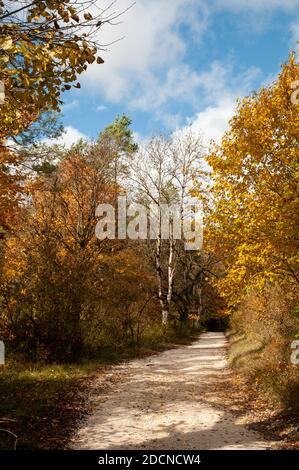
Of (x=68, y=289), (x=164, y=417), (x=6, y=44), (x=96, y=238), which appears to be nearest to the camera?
(x=6, y=44)

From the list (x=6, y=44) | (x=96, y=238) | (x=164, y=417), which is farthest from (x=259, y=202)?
(x=96, y=238)

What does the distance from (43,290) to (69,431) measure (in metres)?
6.33

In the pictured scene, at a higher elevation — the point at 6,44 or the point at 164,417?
the point at 6,44

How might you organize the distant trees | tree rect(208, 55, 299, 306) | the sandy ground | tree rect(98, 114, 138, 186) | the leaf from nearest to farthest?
the leaf < the sandy ground < tree rect(208, 55, 299, 306) < the distant trees < tree rect(98, 114, 138, 186)

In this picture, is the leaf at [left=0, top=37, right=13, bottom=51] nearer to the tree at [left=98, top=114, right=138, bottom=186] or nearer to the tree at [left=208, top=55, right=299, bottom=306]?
the tree at [left=208, top=55, right=299, bottom=306]

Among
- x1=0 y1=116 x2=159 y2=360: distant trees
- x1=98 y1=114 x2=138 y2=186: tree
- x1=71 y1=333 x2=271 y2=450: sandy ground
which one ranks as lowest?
x1=71 y1=333 x2=271 y2=450: sandy ground

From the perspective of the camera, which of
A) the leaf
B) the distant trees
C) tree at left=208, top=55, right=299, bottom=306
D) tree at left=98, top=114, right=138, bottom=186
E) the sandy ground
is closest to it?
the leaf

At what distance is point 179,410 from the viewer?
29.1 feet

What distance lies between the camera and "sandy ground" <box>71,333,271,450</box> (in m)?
6.84

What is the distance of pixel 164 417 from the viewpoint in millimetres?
8320

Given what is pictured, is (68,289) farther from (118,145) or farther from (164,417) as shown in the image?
(118,145)

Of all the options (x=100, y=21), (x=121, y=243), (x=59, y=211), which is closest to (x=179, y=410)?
(x=100, y=21)

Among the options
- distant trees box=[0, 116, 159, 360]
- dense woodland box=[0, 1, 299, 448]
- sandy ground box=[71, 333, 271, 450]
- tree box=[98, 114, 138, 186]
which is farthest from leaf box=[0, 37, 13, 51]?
tree box=[98, 114, 138, 186]
